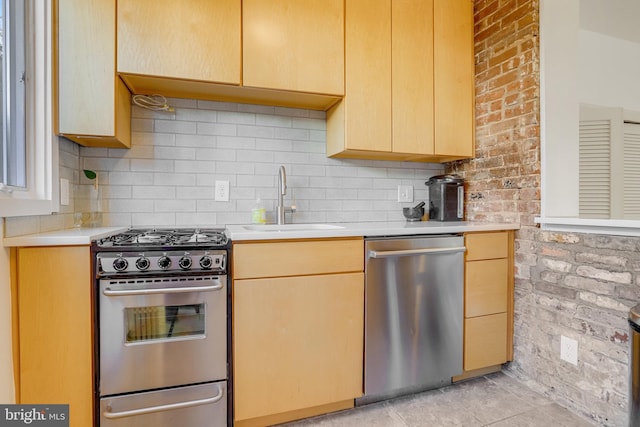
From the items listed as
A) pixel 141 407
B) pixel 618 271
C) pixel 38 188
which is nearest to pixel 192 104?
pixel 38 188

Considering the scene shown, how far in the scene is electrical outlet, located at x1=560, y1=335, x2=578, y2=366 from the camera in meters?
1.61

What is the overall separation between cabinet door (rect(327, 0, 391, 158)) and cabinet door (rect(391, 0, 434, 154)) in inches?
2.4

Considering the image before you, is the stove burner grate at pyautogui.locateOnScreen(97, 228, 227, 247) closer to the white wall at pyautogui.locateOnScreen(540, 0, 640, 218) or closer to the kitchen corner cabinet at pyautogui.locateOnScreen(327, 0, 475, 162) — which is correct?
the kitchen corner cabinet at pyautogui.locateOnScreen(327, 0, 475, 162)

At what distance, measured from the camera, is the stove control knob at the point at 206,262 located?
1.32 meters

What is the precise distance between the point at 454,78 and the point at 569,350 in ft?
5.87

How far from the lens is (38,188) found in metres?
1.39

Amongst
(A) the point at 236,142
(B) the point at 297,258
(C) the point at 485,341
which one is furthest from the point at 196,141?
(C) the point at 485,341

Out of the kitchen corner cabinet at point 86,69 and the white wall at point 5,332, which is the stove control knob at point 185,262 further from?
the kitchen corner cabinet at point 86,69

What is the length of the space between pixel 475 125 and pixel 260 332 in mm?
2000

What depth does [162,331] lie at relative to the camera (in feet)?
4.35

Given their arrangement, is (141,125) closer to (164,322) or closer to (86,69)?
(86,69)

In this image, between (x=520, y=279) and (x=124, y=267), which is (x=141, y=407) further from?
(x=520, y=279)

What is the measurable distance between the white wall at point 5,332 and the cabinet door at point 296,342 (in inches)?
32.5

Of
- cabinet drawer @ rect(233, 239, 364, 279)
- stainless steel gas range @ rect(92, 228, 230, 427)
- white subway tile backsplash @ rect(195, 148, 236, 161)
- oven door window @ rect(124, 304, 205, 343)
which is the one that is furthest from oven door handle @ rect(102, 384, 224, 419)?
white subway tile backsplash @ rect(195, 148, 236, 161)
